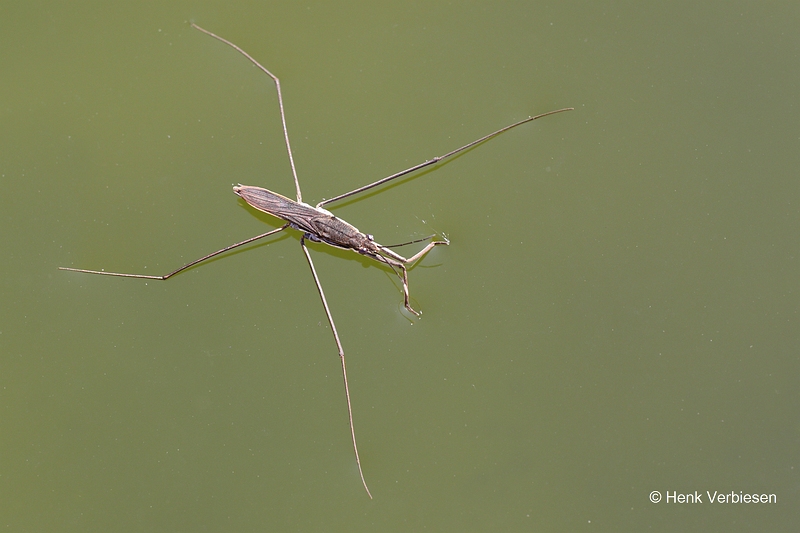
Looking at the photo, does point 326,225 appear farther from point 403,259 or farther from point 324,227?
point 403,259

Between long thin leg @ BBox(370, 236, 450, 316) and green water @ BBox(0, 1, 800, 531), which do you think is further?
green water @ BBox(0, 1, 800, 531)

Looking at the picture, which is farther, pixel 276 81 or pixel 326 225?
pixel 276 81

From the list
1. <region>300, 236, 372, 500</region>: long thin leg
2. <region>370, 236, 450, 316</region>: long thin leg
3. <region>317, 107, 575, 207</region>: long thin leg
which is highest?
<region>317, 107, 575, 207</region>: long thin leg

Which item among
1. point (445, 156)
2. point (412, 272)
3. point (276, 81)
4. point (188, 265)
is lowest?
point (188, 265)

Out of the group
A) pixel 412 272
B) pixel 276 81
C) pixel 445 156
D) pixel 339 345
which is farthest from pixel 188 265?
pixel 445 156

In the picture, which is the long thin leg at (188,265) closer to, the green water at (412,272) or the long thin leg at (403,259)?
the green water at (412,272)

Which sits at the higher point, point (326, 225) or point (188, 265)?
point (326, 225)

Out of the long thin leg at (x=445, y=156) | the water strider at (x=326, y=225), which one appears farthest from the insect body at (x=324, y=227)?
the long thin leg at (x=445, y=156)

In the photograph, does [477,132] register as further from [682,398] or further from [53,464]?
[53,464]

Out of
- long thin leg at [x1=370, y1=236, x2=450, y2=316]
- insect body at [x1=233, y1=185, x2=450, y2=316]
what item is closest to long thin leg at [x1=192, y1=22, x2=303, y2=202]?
insect body at [x1=233, y1=185, x2=450, y2=316]

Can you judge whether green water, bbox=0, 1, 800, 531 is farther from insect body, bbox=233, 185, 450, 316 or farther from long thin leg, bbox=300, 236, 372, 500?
insect body, bbox=233, 185, 450, 316
